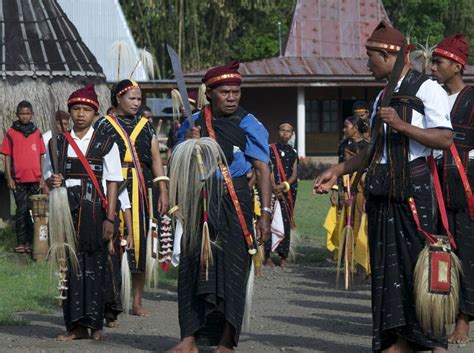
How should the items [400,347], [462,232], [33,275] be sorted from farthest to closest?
[33,275], [462,232], [400,347]

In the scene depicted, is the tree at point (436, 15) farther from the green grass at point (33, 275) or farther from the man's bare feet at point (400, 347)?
the man's bare feet at point (400, 347)

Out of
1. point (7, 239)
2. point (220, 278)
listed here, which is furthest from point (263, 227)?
point (7, 239)

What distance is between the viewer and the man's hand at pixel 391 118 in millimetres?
7211

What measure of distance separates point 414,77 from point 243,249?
1.63 meters

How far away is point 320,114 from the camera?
130 ft

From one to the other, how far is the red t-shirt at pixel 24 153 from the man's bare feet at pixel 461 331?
8205 millimetres

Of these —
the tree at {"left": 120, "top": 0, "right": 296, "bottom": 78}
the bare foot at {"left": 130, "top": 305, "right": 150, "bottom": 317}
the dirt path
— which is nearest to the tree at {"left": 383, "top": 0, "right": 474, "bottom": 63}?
the tree at {"left": 120, "top": 0, "right": 296, "bottom": 78}

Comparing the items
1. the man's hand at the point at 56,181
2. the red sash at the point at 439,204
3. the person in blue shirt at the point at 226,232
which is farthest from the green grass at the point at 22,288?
the red sash at the point at 439,204

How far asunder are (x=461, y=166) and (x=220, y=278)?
2141 mm

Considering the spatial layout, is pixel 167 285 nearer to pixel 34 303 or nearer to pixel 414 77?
pixel 34 303

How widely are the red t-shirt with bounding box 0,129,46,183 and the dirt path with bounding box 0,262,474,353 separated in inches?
155

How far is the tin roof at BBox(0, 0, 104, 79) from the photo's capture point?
1609 cm

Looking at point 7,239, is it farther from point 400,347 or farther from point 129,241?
point 400,347

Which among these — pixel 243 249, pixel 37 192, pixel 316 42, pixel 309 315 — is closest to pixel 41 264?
pixel 37 192
